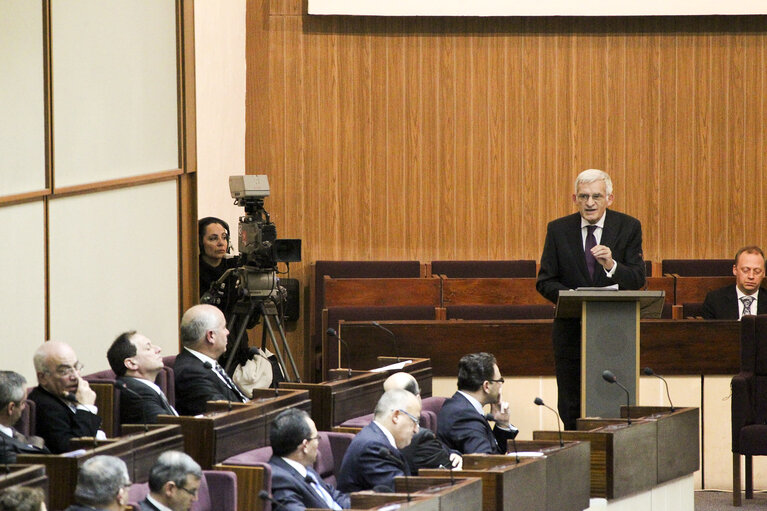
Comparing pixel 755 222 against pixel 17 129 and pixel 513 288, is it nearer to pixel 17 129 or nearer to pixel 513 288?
pixel 513 288

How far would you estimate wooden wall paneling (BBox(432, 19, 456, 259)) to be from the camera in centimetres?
785

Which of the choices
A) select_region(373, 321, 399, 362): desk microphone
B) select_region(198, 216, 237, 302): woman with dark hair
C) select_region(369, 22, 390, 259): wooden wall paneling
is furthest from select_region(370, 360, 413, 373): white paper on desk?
select_region(369, 22, 390, 259): wooden wall paneling

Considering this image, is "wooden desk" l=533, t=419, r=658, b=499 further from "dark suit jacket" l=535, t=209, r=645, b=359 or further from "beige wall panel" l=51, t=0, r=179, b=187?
"beige wall panel" l=51, t=0, r=179, b=187

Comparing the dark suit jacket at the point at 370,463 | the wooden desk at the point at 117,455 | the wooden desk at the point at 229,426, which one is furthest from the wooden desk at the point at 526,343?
the wooden desk at the point at 117,455

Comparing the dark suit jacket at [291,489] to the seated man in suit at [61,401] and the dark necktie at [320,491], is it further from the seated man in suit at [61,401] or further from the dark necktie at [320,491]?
the seated man in suit at [61,401]

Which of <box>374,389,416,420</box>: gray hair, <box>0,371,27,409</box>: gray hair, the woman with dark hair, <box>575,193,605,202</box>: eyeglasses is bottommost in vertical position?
<box>374,389,416,420</box>: gray hair

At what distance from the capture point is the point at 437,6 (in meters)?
7.63

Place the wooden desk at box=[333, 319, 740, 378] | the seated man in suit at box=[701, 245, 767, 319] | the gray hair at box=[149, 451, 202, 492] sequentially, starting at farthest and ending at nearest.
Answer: the seated man in suit at box=[701, 245, 767, 319]
the wooden desk at box=[333, 319, 740, 378]
the gray hair at box=[149, 451, 202, 492]

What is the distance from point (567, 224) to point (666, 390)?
130 centimetres

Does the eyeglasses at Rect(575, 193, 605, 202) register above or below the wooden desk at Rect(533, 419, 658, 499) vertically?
above

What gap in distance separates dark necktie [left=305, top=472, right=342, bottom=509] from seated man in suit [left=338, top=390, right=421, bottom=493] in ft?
0.44

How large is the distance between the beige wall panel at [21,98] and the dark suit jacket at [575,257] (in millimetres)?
1971

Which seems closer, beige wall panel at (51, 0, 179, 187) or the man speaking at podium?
the man speaking at podium

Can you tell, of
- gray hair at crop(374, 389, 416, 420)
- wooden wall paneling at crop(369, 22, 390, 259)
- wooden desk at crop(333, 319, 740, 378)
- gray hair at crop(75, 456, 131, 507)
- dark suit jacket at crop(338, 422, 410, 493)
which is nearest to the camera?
gray hair at crop(75, 456, 131, 507)
